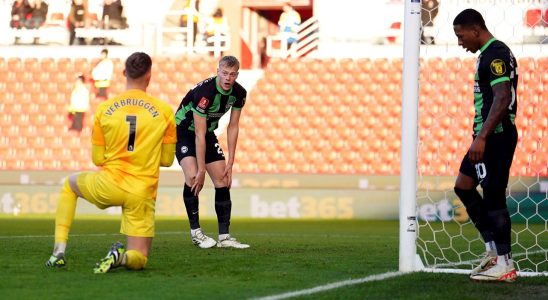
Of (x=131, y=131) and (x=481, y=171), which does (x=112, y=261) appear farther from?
(x=481, y=171)

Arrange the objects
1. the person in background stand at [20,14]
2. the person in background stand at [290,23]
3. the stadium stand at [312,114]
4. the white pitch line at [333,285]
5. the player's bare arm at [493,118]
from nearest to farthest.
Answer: the white pitch line at [333,285] → the player's bare arm at [493,118] → the stadium stand at [312,114] → the person in background stand at [290,23] → the person in background stand at [20,14]

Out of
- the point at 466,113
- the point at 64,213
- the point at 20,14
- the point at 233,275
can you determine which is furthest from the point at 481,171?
the point at 20,14

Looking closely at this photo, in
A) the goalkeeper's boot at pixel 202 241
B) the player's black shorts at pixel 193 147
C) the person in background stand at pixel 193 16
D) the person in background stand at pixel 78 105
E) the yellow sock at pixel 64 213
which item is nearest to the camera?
the yellow sock at pixel 64 213

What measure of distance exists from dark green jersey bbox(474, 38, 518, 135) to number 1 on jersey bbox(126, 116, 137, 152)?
2.19m

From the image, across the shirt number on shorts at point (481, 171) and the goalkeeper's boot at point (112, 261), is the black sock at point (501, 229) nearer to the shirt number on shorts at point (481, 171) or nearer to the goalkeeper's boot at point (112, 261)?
the shirt number on shorts at point (481, 171)

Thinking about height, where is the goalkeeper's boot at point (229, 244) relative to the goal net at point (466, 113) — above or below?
below

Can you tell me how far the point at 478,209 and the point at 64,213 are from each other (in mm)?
2753

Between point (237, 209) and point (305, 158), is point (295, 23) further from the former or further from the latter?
point (237, 209)

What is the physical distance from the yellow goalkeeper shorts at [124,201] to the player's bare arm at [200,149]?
1898 millimetres

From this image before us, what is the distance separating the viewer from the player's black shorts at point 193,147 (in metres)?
8.92

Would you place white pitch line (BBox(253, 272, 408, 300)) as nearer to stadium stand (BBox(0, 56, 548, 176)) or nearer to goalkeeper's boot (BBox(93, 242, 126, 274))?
goalkeeper's boot (BBox(93, 242, 126, 274))

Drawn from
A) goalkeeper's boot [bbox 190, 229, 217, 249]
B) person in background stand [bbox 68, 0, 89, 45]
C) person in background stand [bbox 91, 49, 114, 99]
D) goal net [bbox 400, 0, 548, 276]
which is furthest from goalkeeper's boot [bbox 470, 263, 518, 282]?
person in background stand [bbox 68, 0, 89, 45]

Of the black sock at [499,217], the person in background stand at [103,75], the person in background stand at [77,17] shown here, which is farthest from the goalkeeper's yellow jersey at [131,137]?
the person in background stand at [77,17]

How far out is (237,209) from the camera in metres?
18.2
